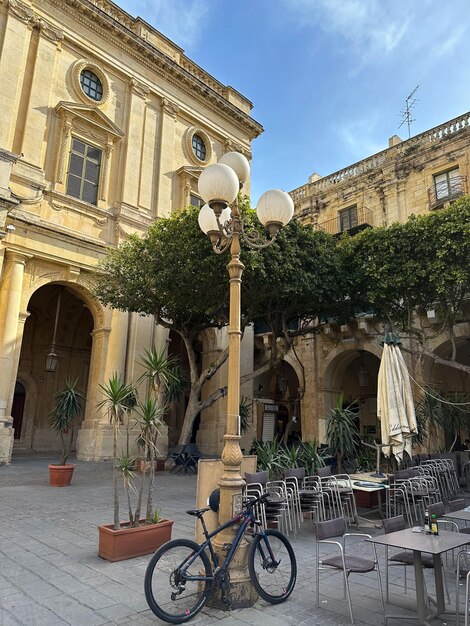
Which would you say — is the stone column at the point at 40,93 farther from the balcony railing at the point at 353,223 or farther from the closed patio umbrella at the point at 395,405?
the closed patio umbrella at the point at 395,405

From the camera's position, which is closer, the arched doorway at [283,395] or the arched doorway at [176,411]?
the arched doorway at [176,411]

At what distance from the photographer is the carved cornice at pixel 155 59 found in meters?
17.2

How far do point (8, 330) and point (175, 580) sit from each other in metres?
12.0

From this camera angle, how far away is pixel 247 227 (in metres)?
12.2

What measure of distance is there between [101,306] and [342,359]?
1082 cm

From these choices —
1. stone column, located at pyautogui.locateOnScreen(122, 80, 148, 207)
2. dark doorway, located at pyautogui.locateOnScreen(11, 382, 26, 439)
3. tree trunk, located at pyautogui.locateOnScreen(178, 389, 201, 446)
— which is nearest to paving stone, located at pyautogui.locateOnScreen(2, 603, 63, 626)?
tree trunk, located at pyautogui.locateOnScreen(178, 389, 201, 446)

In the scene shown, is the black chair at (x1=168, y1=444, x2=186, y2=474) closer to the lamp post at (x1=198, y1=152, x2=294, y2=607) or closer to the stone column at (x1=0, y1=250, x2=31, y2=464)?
the stone column at (x1=0, y1=250, x2=31, y2=464)

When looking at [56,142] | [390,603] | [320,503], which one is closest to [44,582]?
[390,603]

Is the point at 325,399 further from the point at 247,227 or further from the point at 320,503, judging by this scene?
the point at 320,503

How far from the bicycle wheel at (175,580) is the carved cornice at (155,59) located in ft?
63.4

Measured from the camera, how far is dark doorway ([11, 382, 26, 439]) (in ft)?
63.0

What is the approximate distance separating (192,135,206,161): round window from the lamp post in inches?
644

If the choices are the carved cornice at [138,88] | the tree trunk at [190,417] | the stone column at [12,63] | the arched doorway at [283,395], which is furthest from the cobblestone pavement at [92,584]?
the carved cornice at [138,88]

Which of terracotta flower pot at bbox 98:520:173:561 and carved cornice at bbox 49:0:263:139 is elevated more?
carved cornice at bbox 49:0:263:139
